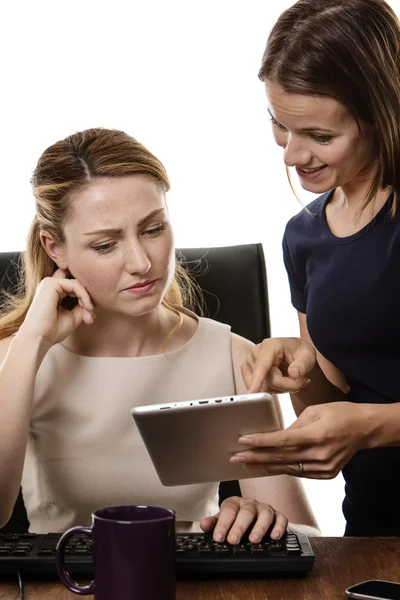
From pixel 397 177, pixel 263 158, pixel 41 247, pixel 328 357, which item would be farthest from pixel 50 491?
pixel 263 158

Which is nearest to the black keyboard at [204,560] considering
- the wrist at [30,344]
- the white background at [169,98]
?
the wrist at [30,344]

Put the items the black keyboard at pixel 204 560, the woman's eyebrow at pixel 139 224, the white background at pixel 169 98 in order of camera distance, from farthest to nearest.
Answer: the white background at pixel 169 98 < the woman's eyebrow at pixel 139 224 < the black keyboard at pixel 204 560

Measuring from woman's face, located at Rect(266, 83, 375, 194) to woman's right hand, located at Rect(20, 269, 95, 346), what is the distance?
0.50m

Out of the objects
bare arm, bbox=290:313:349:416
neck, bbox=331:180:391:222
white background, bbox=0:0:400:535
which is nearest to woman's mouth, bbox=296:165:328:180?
neck, bbox=331:180:391:222

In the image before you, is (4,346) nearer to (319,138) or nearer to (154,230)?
(154,230)

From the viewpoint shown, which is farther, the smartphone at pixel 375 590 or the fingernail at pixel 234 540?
the fingernail at pixel 234 540

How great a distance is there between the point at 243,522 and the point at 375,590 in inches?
10.7

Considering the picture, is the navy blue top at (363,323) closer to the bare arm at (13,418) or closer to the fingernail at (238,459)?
the fingernail at (238,459)

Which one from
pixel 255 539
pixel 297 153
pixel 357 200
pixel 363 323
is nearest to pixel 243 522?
pixel 255 539

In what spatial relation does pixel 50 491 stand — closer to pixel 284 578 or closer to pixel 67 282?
pixel 67 282

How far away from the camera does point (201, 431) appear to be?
3.61ft

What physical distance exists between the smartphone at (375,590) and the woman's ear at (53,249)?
96cm

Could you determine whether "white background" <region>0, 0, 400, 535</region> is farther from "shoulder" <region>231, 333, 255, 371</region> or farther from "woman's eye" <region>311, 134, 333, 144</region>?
"woman's eye" <region>311, 134, 333, 144</region>

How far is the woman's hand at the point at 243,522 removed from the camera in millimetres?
1098
